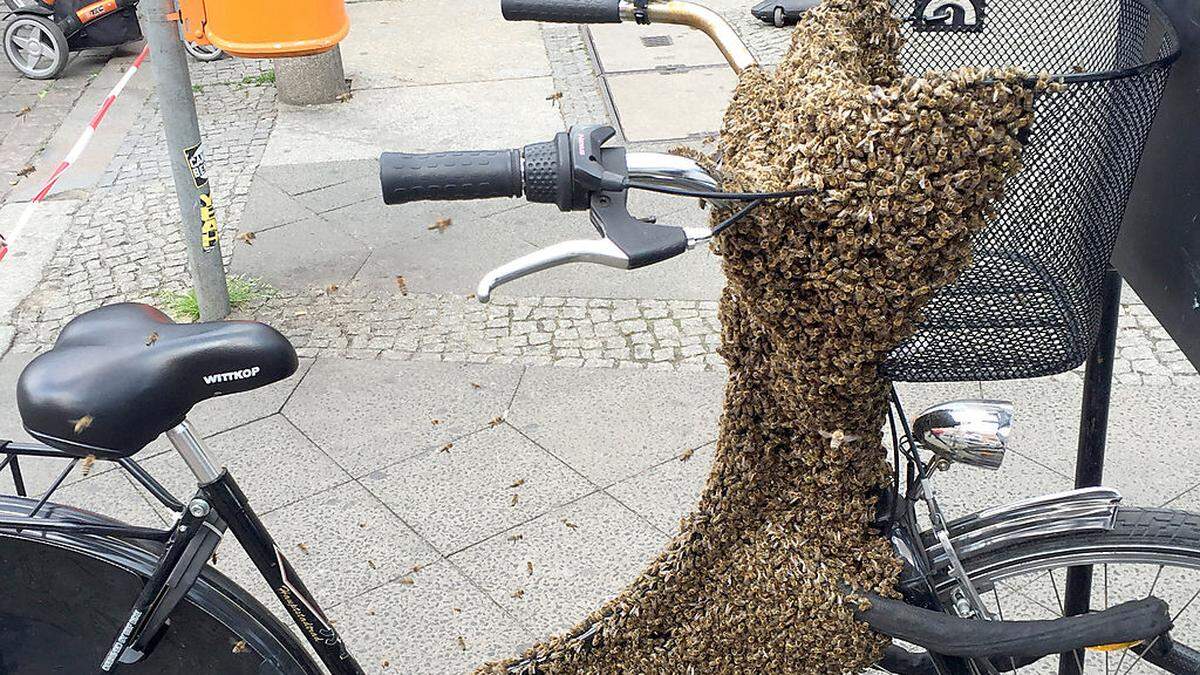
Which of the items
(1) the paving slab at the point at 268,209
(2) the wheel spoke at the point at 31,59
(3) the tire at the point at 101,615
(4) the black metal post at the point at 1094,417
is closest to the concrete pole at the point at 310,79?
(1) the paving slab at the point at 268,209

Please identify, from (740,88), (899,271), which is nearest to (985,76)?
(899,271)

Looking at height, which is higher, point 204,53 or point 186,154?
point 186,154

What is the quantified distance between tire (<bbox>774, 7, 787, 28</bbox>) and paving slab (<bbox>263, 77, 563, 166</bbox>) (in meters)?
3.97

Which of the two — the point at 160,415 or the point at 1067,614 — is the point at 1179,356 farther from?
the point at 160,415

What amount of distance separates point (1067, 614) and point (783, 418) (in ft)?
2.65

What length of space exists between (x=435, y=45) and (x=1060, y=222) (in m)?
6.91

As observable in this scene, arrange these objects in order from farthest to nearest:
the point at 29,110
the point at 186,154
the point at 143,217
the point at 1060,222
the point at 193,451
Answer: the point at 29,110 < the point at 143,217 < the point at 186,154 < the point at 193,451 < the point at 1060,222

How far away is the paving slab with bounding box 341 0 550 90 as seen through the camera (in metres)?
7.38

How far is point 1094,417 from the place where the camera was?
2127mm

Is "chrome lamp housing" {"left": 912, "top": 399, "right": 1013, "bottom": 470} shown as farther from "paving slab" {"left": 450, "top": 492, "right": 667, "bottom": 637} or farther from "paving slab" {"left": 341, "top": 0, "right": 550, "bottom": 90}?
"paving slab" {"left": 341, "top": 0, "right": 550, "bottom": 90}

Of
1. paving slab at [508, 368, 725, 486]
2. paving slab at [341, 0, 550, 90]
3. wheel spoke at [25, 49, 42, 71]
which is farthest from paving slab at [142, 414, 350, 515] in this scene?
wheel spoke at [25, 49, 42, 71]

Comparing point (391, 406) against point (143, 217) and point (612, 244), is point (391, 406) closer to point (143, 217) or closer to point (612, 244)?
point (143, 217)

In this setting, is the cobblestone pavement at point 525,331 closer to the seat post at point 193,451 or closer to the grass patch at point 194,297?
the grass patch at point 194,297

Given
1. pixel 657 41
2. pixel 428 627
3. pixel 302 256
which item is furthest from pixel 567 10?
pixel 657 41
